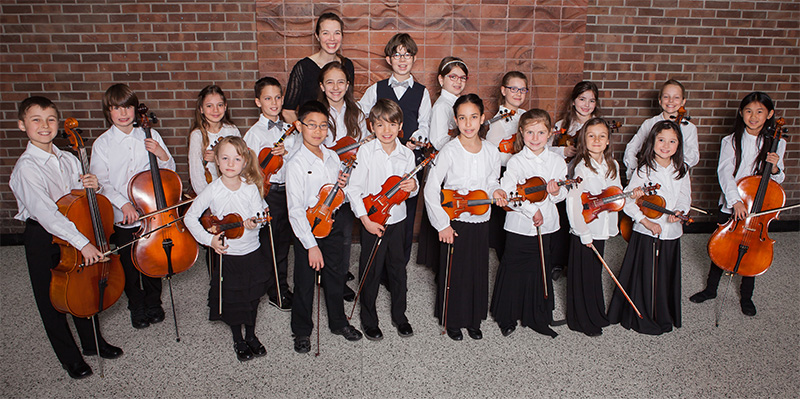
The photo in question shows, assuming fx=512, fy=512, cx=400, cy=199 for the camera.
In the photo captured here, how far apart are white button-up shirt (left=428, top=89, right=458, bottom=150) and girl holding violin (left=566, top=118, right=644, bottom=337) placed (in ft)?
2.73

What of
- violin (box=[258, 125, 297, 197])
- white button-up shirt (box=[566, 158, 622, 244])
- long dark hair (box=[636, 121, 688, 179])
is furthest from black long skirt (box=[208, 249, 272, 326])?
long dark hair (box=[636, 121, 688, 179])

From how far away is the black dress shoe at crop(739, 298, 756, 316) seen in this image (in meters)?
3.24

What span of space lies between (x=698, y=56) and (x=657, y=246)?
249 cm

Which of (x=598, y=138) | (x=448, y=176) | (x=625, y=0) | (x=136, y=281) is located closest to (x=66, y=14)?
(x=136, y=281)

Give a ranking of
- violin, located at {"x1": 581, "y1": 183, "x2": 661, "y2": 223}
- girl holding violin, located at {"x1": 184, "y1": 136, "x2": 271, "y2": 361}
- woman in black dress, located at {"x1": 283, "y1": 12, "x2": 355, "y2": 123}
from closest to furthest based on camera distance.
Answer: girl holding violin, located at {"x1": 184, "y1": 136, "x2": 271, "y2": 361}, violin, located at {"x1": 581, "y1": 183, "x2": 661, "y2": 223}, woman in black dress, located at {"x1": 283, "y1": 12, "x2": 355, "y2": 123}

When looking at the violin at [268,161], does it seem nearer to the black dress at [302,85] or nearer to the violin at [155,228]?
the black dress at [302,85]

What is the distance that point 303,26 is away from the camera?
13.3ft

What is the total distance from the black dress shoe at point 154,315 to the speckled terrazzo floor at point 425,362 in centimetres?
5

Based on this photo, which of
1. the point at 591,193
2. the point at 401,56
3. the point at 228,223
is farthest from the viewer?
the point at 401,56

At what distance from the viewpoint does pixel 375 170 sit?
278 centimetres

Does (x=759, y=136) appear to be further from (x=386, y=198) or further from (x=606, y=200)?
(x=386, y=198)

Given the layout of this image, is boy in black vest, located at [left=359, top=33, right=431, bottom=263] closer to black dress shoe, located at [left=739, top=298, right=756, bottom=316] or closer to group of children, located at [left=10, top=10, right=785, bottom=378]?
group of children, located at [left=10, top=10, right=785, bottom=378]

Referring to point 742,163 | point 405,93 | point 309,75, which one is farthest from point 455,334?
point 742,163

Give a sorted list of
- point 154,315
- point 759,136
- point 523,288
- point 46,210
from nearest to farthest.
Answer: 1. point 46,210
2. point 523,288
3. point 154,315
4. point 759,136
